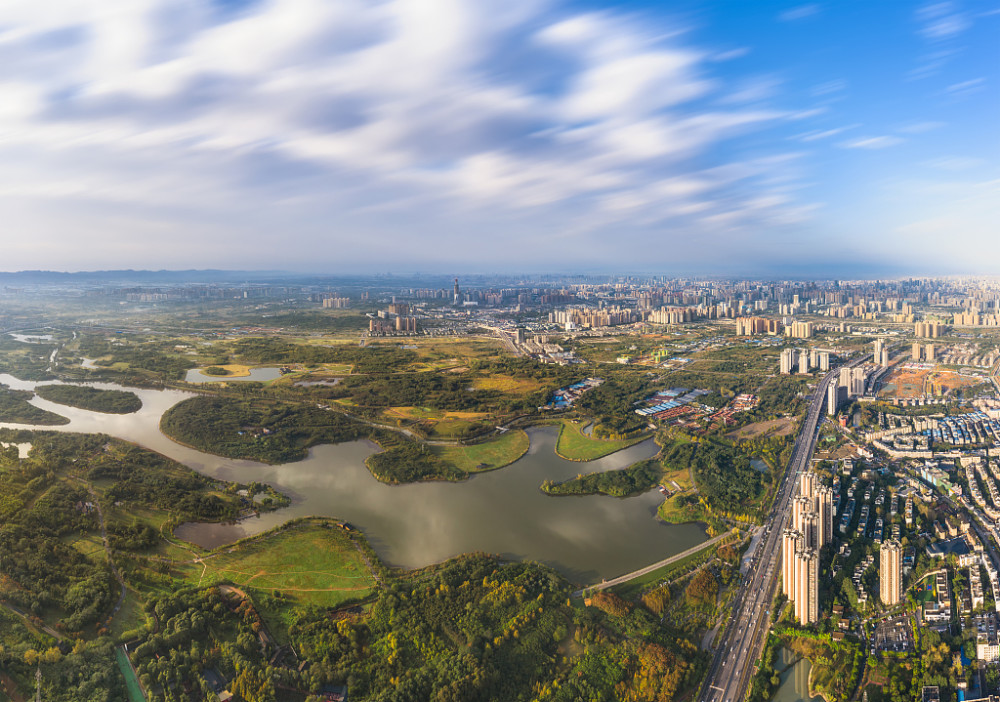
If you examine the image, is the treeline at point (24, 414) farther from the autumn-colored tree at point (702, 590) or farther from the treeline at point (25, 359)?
the autumn-colored tree at point (702, 590)

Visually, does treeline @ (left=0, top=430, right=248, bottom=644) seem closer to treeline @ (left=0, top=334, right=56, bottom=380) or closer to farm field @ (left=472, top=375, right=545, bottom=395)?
treeline @ (left=0, top=334, right=56, bottom=380)

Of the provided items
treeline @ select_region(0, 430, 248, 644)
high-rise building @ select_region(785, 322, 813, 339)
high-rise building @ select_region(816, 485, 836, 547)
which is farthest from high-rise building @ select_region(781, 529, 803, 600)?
high-rise building @ select_region(785, 322, 813, 339)

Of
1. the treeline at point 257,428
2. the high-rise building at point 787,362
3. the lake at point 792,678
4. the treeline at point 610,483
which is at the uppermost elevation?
the high-rise building at point 787,362

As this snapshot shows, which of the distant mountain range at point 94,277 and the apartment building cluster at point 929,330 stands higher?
the distant mountain range at point 94,277

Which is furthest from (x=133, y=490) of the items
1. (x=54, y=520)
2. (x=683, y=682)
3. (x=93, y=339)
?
(x=93, y=339)

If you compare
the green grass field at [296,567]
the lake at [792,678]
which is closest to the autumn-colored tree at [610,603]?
the lake at [792,678]

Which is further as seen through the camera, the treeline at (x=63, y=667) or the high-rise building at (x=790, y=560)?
the high-rise building at (x=790, y=560)
